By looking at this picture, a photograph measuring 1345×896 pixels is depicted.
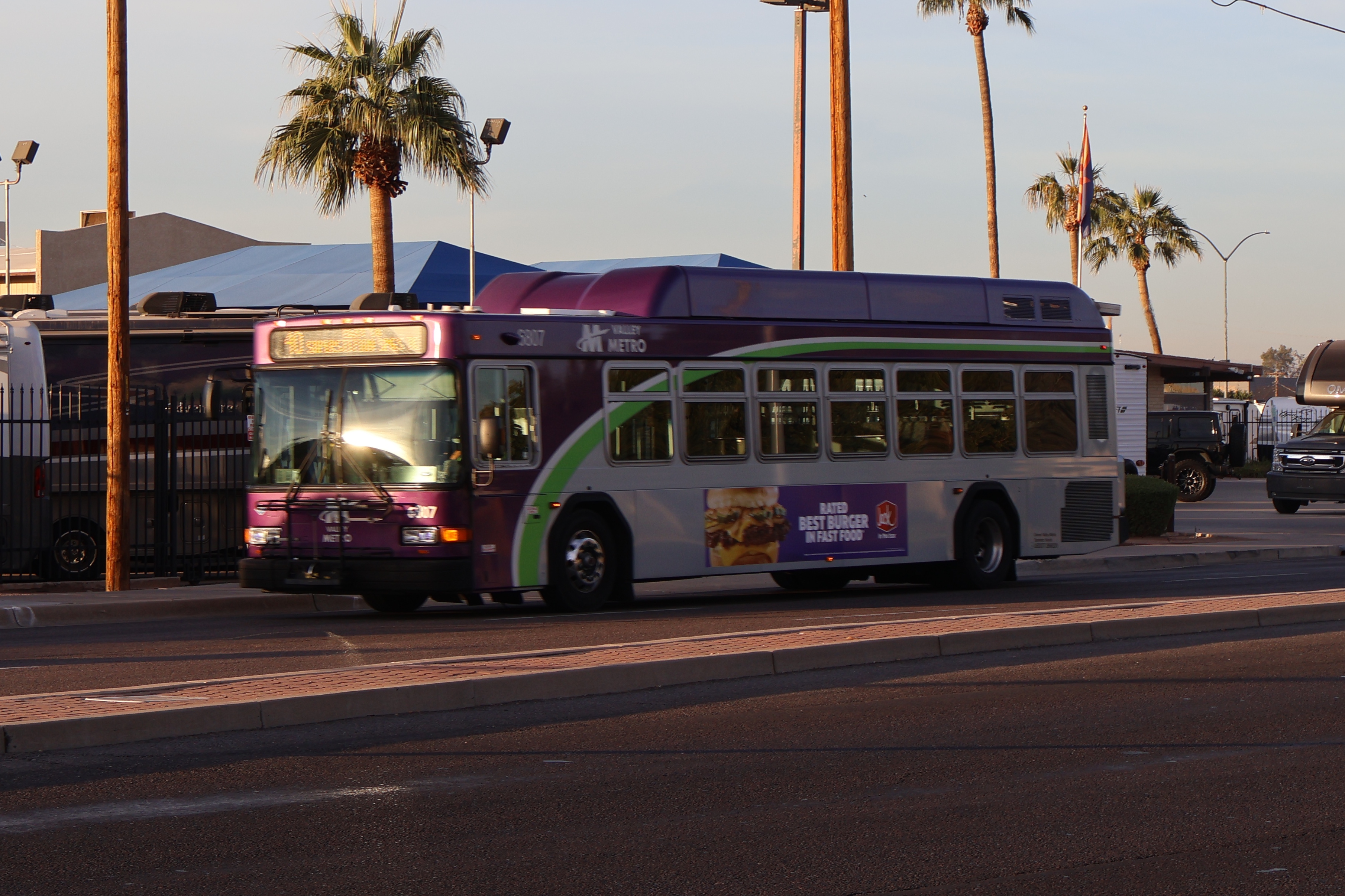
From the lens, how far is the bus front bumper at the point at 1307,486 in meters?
34.0

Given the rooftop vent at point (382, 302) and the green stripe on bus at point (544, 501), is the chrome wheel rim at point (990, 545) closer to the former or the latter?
the green stripe on bus at point (544, 501)

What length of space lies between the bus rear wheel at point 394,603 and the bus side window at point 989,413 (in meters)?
6.17

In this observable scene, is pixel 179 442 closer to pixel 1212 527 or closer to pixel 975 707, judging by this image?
pixel 975 707

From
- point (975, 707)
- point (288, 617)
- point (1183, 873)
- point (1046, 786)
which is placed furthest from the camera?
point (288, 617)

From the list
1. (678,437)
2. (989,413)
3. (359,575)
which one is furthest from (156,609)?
(989,413)

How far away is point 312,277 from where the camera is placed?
4353 centimetres

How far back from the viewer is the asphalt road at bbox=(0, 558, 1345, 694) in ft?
37.4

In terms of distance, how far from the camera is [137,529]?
773 inches

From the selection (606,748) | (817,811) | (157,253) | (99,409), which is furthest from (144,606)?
(157,253)

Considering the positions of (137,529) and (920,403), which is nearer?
(920,403)

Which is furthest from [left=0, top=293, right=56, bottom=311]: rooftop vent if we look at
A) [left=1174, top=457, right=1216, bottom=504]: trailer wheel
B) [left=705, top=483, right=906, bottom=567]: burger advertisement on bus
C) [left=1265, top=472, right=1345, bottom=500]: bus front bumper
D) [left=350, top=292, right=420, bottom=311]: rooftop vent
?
[left=1174, top=457, right=1216, bottom=504]: trailer wheel

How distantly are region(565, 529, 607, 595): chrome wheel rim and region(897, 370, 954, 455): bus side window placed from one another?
12.6 ft

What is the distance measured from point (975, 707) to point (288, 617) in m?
8.22

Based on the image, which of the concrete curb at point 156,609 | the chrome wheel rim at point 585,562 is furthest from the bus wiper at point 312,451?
the chrome wheel rim at point 585,562
